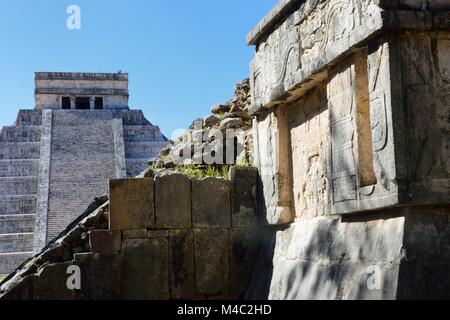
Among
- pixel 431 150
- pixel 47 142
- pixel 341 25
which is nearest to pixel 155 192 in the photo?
pixel 341 25

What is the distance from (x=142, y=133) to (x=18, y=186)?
930 cm

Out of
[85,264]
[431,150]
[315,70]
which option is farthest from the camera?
[85,264]

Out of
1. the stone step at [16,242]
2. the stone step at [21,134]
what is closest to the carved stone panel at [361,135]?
the stone step at [16,242]

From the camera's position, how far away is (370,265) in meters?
4.10

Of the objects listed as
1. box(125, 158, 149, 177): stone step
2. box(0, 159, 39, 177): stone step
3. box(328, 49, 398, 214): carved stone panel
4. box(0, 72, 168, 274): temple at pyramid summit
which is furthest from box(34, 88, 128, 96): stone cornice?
box(328, 49, 398, 214): carved stone panel

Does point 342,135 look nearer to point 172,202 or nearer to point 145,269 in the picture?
point 172,202

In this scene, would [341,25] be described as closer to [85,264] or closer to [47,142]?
[85,264]

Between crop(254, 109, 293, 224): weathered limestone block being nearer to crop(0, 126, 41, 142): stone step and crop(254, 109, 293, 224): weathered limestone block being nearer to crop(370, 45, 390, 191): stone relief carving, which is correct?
crop(370, 45, 390, 191): stone relief carving

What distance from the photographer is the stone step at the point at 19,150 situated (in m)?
36.6

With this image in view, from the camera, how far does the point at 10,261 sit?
27.8 metres

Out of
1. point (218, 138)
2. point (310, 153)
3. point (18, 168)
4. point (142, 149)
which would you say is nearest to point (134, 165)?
point (142, 149)

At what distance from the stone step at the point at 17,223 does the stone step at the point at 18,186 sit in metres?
2.24

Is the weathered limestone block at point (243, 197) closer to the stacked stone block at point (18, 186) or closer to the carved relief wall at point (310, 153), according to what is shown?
the carved relief wall at point (310, 153)
